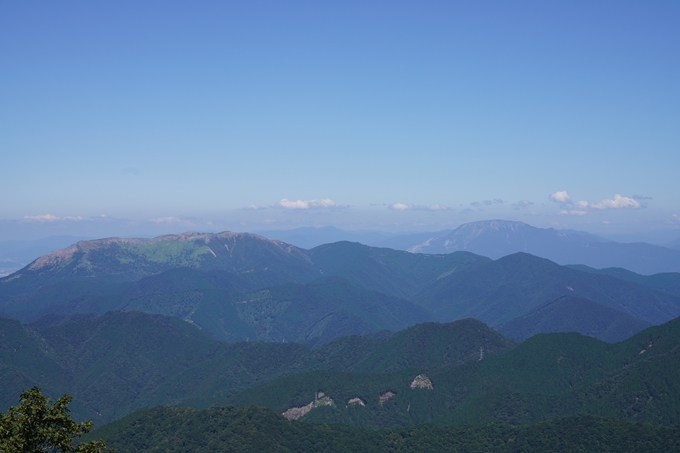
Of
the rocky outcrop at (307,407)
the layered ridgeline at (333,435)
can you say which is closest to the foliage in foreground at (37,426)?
the layered ridgeline at (333,435)

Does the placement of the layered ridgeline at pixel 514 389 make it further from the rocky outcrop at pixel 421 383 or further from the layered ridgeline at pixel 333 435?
the layered ridgeline at pixel 333 435

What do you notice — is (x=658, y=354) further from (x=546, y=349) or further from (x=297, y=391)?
(x=297, y=391)

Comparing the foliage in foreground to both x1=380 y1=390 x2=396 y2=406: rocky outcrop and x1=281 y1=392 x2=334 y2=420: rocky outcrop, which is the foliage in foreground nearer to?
x1=281 y1=392 x2=334 y2=420: rocky outcrop

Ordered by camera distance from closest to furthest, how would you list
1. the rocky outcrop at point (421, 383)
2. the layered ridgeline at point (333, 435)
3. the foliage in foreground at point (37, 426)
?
1. the foliage in foreground at point (37, 426)
2. the layered ridgeline at point (333, 435)
3. the rocky outcrop at point (421, 383)

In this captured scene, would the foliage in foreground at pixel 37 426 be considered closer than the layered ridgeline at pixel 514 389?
Yes

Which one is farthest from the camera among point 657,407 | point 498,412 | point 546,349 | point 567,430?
point 546,349

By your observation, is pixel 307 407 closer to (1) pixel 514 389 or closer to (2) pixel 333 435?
(2) pixel 333 435

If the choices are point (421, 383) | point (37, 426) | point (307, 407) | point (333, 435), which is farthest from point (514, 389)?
point (37, 426)

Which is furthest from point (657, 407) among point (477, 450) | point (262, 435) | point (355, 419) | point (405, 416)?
point (262, 435)
